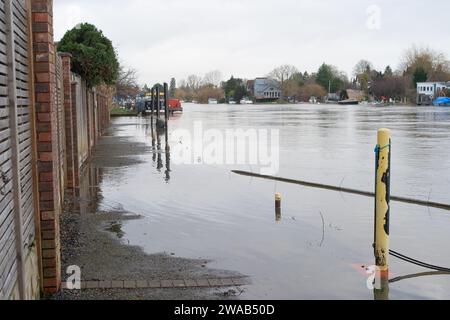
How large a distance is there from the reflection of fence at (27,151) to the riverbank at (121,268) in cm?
58

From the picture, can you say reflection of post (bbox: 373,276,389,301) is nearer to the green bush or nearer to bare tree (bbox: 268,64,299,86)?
the green bush

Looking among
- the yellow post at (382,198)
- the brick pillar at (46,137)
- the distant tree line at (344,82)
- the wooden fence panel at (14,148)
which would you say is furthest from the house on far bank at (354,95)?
the wooden fence panel at (14,148)

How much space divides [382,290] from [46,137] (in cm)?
347

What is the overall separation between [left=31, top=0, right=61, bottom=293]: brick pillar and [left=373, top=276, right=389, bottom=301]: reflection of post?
2981 millimetres

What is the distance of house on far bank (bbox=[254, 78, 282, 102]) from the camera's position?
173625 millimetres

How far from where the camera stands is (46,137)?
524cm

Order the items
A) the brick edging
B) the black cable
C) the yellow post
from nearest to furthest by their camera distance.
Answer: the brick edging → the yellow post → the black cable

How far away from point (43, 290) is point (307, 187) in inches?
290

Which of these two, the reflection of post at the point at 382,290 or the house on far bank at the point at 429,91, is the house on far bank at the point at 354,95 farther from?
the reflection of post at the point at 382,290

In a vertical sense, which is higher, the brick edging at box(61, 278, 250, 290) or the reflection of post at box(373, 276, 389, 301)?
the brick edging at box(61, 278, 250, 290)

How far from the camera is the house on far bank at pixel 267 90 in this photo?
174 metres

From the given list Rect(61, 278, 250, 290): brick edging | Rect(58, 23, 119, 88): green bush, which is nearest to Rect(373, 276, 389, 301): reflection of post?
Rect(61, 278, 250, 290): brick edging

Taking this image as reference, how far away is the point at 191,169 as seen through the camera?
48.9ft

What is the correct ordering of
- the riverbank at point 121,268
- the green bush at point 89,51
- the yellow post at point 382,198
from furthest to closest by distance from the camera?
1. the green bush at point 89,51
2. the yellow post at point 382,198
3. the riverbank at point 121,268
